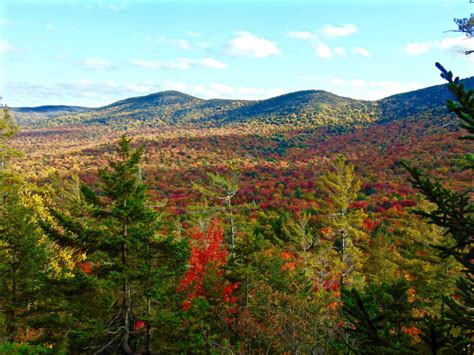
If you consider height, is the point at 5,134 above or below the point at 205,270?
above

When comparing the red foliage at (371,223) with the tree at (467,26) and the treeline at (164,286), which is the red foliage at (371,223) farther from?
the tree at (467,26)

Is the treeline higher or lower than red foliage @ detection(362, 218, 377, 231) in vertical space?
higher

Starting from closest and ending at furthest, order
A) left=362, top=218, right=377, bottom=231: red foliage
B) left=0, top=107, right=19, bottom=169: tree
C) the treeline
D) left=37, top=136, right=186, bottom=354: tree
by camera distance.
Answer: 1. the treeline
2. left=37, top=136, right=186, bottom=354: tree
3. left=0, top=107, right=19, bottom=169: tree
4. left=362, top=218, right=377, bottom=231: red foliage

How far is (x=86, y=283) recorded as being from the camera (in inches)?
442

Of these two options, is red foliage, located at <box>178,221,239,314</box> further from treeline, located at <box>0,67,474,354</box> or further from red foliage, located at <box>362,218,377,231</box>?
red foliage, located at <box>362,218,377,231</box>

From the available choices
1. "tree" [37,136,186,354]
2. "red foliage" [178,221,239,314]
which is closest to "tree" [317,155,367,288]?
"red foliage" [178,221,239,314]

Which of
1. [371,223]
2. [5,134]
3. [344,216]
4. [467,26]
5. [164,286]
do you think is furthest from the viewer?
[371,223]

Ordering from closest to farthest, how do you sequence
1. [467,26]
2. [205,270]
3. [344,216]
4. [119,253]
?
[467,26]
[119,253]
[344,216]
[205,270]

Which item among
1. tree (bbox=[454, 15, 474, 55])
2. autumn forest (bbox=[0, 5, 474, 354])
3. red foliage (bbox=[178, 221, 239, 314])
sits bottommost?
red foliage (bbox=[178, 221, 239, 314])

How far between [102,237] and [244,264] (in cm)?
818

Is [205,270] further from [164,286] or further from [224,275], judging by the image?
[164,286]

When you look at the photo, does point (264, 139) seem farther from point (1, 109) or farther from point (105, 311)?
point (105, 311)

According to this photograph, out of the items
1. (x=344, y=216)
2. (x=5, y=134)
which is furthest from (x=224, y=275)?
(x=5, y=134)

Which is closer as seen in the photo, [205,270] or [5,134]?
[205,270]
